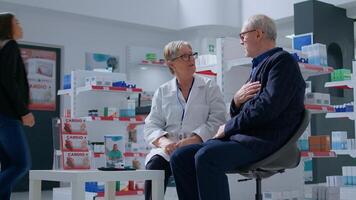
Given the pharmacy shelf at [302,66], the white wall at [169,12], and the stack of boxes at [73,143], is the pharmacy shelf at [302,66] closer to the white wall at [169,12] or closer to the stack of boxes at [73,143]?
the stack of boxes at [73,143]

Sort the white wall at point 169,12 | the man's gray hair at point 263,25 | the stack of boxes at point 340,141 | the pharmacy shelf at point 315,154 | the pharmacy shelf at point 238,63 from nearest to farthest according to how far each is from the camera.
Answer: the man's gray hair at point 263,25 < the pharmacy shelf at point 238,63 < the pharmacy shelf at point 315,154 < the stack of boxes at point 340,141 < the white wall at point 169,12

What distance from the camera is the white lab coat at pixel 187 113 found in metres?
3.06

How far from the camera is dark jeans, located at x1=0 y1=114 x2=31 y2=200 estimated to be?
3098mm

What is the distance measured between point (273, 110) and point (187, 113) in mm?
815

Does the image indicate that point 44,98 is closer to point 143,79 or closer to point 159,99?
point 143,79

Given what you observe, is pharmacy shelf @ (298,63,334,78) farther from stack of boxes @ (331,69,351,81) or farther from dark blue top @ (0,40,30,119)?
dark blue top @ (0,40,30,119)

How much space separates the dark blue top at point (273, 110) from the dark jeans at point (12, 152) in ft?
4.45

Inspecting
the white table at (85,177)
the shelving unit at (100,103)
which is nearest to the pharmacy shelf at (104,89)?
the shelving unit at (100,103)

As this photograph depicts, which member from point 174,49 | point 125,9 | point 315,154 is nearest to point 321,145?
point 315,154

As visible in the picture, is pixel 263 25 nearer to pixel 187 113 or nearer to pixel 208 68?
pixel 187 113

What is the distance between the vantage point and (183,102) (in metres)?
3.12

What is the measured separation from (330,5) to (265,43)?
18.6ft

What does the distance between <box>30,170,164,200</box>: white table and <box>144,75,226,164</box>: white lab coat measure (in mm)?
317

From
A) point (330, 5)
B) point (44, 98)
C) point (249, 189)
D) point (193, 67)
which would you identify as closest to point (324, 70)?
point (249, 189)
